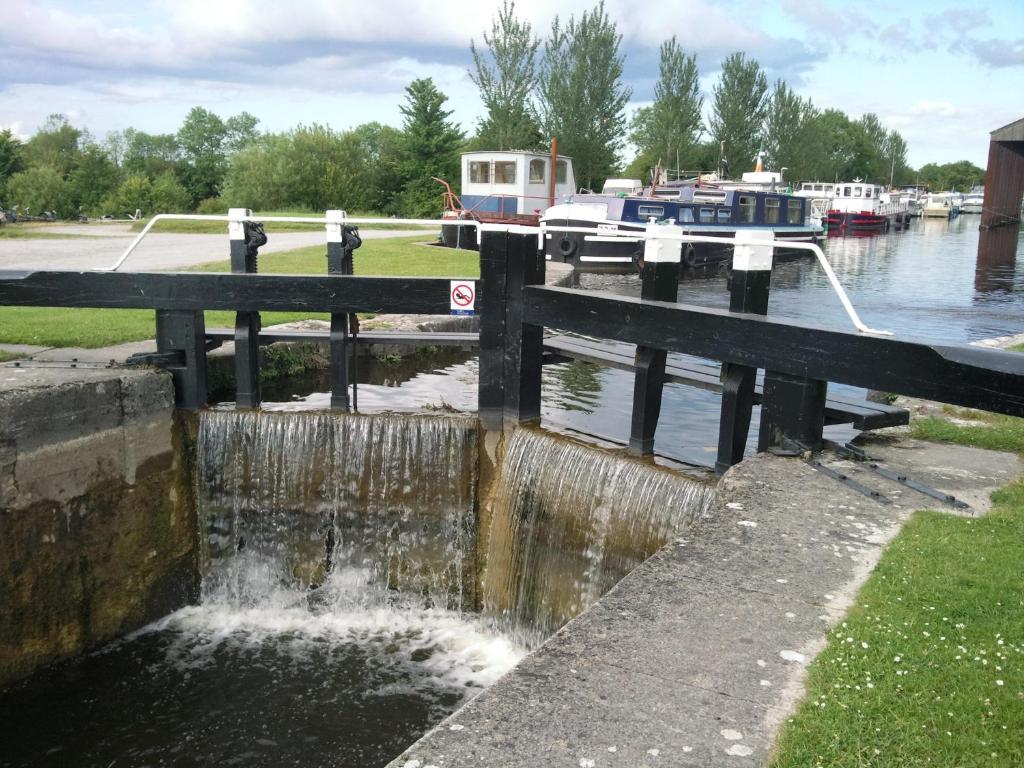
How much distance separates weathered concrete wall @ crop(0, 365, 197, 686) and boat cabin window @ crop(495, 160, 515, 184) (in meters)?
24.6

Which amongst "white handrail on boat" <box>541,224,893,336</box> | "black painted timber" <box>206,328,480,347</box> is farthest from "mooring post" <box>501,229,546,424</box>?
"black painted timber" <box>206,328,480,347</box>

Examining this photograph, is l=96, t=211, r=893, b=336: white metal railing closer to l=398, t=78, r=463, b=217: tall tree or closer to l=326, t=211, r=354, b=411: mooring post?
l=326, t=211, r=354, b=411: mooring post

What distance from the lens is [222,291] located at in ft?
23.8

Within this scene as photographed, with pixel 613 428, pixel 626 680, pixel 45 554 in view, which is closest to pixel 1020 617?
pixel 626 680

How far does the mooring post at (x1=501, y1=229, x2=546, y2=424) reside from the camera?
7.02 metres

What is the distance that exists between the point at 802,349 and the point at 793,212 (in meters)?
32.7

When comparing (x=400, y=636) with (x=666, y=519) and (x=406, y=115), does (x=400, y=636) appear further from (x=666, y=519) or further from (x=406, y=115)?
(x=406, y=115)

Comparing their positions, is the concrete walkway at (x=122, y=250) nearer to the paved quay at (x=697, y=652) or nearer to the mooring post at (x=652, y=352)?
the mooring post at (x=652, y=352)

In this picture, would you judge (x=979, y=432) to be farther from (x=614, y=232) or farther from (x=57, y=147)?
(x=57, y=147)

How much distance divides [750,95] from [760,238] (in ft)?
209

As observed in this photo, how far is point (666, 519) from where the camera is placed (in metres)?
5.75

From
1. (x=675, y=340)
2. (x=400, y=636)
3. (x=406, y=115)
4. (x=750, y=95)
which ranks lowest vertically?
(x=400, y=636)

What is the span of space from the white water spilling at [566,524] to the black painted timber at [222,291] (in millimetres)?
1386

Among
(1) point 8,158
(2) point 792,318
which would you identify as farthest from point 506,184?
(1) point 8,158
